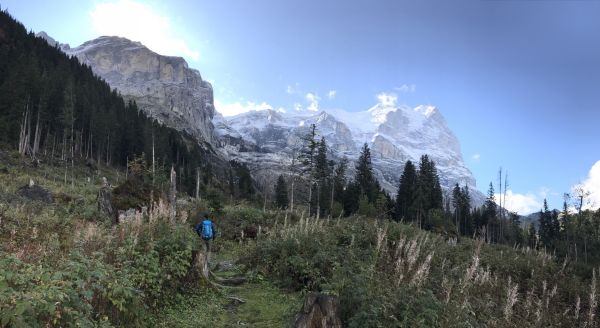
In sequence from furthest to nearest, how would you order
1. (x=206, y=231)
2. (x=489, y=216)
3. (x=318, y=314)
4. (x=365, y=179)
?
(x=489, y=216) < (x=365, y=179) < (x=206, y=231) < (x=318, y=314)

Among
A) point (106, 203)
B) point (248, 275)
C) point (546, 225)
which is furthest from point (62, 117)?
point (546, 225)

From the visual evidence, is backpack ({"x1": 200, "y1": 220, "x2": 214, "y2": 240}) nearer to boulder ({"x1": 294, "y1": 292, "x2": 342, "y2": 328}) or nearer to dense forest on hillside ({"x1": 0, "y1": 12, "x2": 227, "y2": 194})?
boulder ({"x1": 294, "y1": 292, "x2": 342, "y2": 328})

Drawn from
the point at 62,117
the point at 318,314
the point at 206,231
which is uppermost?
the point at 62,117

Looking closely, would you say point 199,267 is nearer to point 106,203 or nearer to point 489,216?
point 106,203

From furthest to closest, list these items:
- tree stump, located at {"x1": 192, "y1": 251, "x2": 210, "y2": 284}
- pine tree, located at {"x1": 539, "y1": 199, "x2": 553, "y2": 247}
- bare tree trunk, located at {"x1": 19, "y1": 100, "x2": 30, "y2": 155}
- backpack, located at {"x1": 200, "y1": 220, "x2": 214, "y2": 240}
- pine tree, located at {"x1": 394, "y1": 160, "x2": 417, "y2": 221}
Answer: pine tree, located at {"x1": 539, "y1": 199, "x2": 553, "y2": 247} < pine tree, located at {"x1": 394, "y1": 160, "x2": 417, "y2": 221} < bare tree trunk, located at {"x1": 19, "y1": 100, "x2": 30, "y2": 155} < backpack, located at {"x1": 200, "y1": 220, "x2": 214, "y2": 240} < tree stump, located at {"x1": 192, "y1": 251, "x2": 210, "y2": 284}

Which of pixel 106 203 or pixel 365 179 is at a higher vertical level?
pixel 365 179

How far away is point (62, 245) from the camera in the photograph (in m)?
8.52

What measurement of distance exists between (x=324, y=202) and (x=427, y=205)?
18.3 meters

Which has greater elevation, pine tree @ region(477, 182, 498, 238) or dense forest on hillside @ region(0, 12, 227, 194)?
dense forest on hillside @ region(0, 12, 227, 194)

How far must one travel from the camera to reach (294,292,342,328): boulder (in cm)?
627

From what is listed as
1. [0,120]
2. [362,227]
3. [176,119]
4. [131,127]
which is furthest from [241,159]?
[362,227]

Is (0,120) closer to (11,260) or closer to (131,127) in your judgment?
(131,127)

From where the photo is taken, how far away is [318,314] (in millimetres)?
6328

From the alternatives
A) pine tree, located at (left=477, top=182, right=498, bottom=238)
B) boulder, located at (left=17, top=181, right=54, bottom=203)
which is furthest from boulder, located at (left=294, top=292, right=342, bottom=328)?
pine tree, located at (left=477, top=182, right=498, bottom=238)
